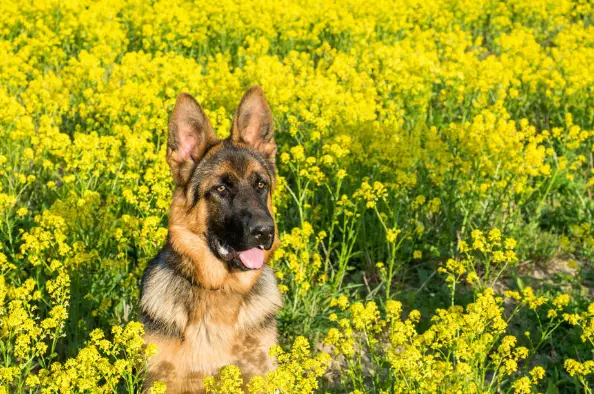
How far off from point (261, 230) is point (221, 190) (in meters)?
0.51

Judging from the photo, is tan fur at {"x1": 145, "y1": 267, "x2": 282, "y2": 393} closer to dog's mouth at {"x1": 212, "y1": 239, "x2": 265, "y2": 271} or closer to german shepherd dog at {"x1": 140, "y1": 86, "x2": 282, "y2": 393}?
german shepherd dog at {"x1": 140, "y1": 86, "x2": 282, "y2": 393}

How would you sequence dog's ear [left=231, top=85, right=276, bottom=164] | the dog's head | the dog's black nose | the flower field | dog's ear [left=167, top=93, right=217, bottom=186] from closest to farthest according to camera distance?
the flower field → the dog's black nose → the dog's head → dog's ear [left=167, top=93, right=217, bottom=186] → dog's ear [left=231, top=85, right=276, bottom=164]

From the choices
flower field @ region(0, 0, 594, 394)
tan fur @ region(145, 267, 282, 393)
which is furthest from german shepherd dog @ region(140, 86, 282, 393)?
flower field @ region(0, 0, 594, 394)

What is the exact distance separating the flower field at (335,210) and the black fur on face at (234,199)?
0.77m

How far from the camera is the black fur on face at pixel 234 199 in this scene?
14.8ft

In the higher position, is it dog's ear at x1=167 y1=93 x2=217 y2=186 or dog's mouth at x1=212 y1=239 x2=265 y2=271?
dog's ear at x1=167 y1=93 x2=217 y2=186

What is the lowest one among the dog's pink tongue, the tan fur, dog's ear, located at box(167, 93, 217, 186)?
the tan fur

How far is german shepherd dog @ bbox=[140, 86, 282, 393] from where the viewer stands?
441cm

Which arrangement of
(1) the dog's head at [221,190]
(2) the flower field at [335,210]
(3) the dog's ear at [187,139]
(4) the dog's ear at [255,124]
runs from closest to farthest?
1. (2) the flower field at [335,210]
2. (1) the dog's head at [221,190]
3. (3) the dog's ear at [187,139]
4. (4) the dog's ear at [255,124]

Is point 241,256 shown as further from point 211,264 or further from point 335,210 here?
point 335,210

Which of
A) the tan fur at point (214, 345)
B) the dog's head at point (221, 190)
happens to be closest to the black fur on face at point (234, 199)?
the dog's head at point (221, 190)

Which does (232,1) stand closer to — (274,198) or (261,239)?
(274,198)

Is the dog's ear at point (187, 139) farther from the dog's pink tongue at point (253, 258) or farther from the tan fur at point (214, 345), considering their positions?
the tan fur at point (214, 345)

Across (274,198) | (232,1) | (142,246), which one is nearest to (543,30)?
(232,1)
